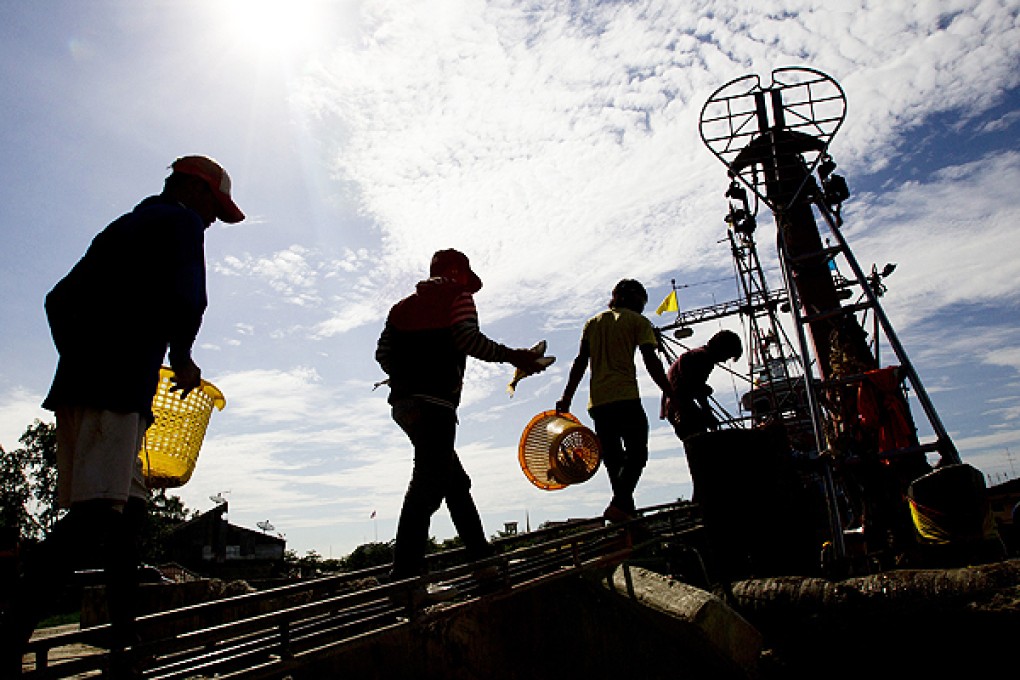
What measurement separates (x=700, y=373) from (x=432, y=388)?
9.70 feet

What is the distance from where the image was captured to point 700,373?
5.44 m

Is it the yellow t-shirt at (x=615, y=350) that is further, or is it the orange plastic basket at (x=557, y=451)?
the orange plastic basket at (x=557, y=451)

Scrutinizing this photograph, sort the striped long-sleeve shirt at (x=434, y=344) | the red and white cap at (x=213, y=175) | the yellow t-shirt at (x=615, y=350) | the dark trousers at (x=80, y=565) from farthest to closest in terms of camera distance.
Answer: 1. the yellow t-shirt at (x=615, y=350)
2. the striped long-sleeve shirt at (x=434, y=344)
3. the red and white cap at (x=213, y=175)
4. the dark trousers at (x=80, y=565)

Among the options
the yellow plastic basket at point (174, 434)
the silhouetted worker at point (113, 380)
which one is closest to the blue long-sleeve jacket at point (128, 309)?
the silhouetted worker at point (113, 380)

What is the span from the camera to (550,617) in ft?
11.2

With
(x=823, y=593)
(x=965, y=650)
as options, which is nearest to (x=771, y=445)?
(x=823, y=593)

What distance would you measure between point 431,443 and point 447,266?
3.79 feet

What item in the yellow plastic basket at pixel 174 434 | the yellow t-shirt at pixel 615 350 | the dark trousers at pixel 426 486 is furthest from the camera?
the yellow t-shirt at pixel 615 350

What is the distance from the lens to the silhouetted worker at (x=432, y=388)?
316 cm

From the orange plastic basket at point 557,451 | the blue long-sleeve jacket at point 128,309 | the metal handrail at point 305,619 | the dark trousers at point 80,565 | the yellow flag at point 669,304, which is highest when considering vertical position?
the yellow flag at point 669,304

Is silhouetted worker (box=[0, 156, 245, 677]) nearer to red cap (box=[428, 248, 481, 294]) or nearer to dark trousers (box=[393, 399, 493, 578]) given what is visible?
dark trousers (box=[393, 399, 493, 578])

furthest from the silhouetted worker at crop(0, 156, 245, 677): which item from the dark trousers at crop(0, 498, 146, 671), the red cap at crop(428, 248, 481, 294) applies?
the red cap at crop(428, 248, 481, 294)

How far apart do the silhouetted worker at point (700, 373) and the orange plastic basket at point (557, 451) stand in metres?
0.84

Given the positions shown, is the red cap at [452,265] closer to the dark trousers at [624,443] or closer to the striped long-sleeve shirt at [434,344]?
the striped long-sleeve shirt at [434,344]
